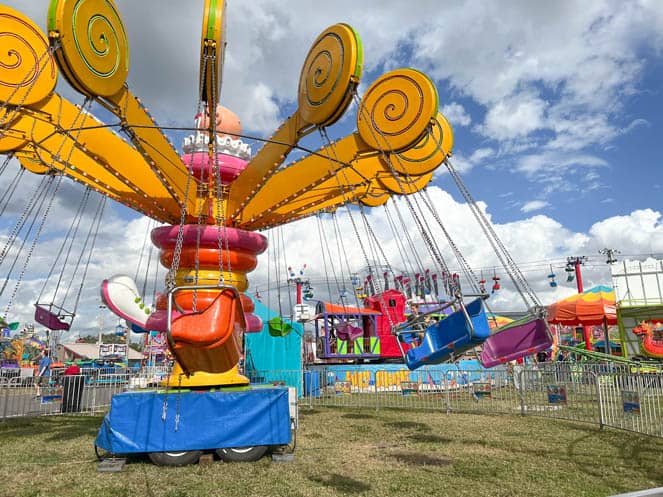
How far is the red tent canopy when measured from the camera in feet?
72.1

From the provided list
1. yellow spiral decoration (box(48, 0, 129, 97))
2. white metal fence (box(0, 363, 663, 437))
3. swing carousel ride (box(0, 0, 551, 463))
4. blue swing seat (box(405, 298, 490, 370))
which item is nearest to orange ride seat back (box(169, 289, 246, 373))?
swing carousel ride (box(0, 0, 551, 463))

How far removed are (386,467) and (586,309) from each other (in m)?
18.8

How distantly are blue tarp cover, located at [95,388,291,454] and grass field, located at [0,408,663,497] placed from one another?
35cm

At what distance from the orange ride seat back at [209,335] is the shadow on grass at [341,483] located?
2.41 metres

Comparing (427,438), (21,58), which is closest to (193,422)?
(427,438)

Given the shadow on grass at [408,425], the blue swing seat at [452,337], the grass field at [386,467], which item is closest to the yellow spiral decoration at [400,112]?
the blue swing seat at [452,337]

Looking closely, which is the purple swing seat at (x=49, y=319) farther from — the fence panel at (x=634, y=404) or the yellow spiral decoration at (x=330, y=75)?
the fence panel at (x=634, y=404)

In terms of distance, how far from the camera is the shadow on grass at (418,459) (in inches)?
282

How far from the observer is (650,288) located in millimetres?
21891

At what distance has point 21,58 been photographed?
7934mm

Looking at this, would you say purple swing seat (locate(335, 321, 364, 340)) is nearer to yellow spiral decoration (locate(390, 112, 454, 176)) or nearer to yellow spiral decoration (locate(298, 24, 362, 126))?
yellow spiral decoration (locate(390, 112, 454, 176))

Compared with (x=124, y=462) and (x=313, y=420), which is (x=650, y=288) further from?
(x=124, y=462)

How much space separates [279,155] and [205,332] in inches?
185

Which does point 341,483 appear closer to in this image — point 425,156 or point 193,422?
point 193,422
